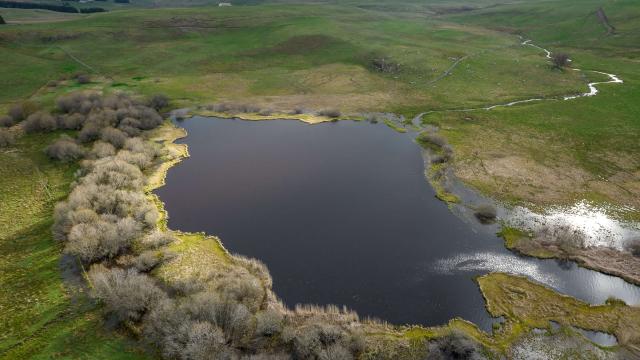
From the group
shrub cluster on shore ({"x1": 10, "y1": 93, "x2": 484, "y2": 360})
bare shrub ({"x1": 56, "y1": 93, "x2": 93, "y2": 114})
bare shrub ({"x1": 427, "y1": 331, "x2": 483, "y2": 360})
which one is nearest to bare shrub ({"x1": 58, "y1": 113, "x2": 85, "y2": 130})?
bare shrub ({"x1": 56, "y1": 93, "x2": 93, "y2": 114})

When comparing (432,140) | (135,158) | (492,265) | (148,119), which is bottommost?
(492,265)

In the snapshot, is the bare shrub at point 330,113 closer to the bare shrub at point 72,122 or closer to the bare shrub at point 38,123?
the bare shrub at point 72,122

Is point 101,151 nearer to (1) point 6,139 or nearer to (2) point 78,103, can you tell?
(1) point 6,139

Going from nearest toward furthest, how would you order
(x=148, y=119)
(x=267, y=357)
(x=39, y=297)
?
(x=267, y=357) < (x=39, y=297) < (x=148, y=119)

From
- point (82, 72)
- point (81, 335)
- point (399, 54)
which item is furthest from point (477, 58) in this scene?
point (81, 335)

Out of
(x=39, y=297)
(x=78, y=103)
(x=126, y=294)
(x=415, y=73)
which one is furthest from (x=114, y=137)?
(x=415, y=73)

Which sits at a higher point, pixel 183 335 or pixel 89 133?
pixel 89 133

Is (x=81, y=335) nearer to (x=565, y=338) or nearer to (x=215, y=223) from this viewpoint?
(x=215, y=223)
